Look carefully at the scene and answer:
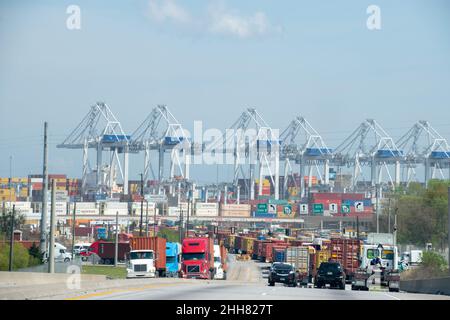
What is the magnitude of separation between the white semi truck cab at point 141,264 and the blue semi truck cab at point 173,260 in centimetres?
450

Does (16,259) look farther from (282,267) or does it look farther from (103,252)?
(103,252)

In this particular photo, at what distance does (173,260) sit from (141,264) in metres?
6.72

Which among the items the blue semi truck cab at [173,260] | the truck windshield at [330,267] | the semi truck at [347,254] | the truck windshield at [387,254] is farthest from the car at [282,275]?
the semi truck at [347,254]

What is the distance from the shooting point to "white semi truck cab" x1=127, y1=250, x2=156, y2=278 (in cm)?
6272

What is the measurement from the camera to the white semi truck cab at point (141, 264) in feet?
206

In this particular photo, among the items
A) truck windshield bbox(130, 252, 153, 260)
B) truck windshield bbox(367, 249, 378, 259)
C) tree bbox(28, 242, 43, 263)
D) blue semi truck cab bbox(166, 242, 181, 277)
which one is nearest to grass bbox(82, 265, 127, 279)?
truck windshield bbox(130, 252, 153, 260)

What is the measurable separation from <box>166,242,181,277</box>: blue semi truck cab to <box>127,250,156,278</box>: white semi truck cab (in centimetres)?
450

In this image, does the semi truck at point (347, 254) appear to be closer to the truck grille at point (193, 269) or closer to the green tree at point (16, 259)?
the truck grille at point (193, 269)

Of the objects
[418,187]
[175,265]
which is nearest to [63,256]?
[175,265]
